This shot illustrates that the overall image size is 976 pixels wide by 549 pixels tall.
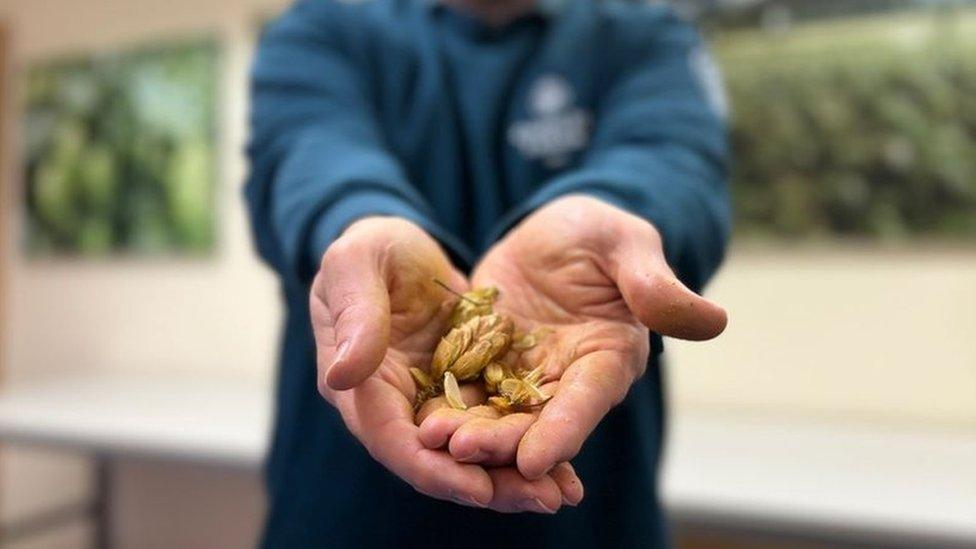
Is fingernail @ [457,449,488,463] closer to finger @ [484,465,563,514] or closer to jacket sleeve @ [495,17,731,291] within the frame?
finger @ [484,465,563,514]

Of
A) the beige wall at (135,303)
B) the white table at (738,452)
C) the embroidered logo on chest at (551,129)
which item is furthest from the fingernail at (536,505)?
the beige wall at (135,303)

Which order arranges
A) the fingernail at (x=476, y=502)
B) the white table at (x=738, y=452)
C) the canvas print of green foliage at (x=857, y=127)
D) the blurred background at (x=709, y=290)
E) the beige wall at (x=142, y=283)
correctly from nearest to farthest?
the fingernail at (x=476, y=502), the white table at (x=738, y=452), the blurred background at (x=709, y=290), the canvas print of green foliage at (x=857, y=127), the beige wall at (x=142, y=283)

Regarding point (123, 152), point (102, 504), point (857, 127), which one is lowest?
point (102, 504)

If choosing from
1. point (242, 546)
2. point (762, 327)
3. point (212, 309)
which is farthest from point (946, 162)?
point (242, 546)

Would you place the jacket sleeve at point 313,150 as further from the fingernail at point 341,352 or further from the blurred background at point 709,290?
the blurred background at point 709,290

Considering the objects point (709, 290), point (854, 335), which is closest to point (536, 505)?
point (709, 290)

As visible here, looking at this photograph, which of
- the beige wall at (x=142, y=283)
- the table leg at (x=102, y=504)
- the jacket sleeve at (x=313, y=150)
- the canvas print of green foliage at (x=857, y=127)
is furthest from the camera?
the table leg at (x=102, y=504)

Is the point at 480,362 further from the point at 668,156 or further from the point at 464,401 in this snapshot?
the point at 668,156

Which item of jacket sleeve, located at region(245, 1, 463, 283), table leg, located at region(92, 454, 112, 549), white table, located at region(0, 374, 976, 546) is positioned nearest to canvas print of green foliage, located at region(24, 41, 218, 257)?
white table, located at region(0, 374, 976, 546)

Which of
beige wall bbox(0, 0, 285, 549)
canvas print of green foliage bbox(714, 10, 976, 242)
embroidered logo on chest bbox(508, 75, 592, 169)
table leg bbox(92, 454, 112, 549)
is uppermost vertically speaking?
canvas print of green foliage bbox(714, 10, 976, 242)
